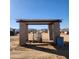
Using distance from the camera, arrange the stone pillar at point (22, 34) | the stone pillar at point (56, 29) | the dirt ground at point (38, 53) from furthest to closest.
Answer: the stone pillar at point (56, 29), the stone pillar at point (22, 34), the dirt ground at point (38, 53)

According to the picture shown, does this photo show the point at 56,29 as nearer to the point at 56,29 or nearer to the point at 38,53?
the point at 56,29

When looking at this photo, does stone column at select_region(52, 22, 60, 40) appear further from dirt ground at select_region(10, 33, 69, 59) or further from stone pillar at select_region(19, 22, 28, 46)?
dirt ground at select_region(10, 33, 69, 59)

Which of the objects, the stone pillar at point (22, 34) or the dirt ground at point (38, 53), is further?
the stone pillar at point (22, 34)

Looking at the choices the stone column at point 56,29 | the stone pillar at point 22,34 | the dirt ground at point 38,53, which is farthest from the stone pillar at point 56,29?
the dirt ground at point 38,53

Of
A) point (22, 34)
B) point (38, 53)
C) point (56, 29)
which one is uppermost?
point (56, 29)

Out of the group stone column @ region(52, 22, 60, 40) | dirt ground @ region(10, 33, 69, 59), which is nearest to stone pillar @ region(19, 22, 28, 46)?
dirt ground @ region(10, 33, 69, 59)

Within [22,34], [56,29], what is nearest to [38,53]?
[22,34]

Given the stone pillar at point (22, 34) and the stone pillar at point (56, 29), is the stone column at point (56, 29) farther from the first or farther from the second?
the stone pillar at point (22, 34)

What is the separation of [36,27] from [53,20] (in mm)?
1109

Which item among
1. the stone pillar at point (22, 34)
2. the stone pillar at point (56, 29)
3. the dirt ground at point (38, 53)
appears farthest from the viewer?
the stone pillar at point (56, 29)
